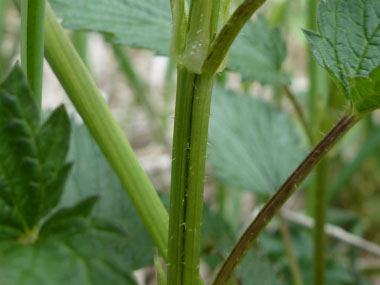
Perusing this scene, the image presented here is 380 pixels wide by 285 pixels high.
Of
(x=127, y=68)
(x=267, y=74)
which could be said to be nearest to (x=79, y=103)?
(x=267, y=74)

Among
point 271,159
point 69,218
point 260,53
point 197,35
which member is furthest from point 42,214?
point 271,159

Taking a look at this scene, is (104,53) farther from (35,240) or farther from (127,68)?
(35,240)

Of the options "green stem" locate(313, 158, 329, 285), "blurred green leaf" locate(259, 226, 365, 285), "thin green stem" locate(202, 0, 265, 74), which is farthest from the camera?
"blurred green leaf" locate(259, 226, 365, 285)

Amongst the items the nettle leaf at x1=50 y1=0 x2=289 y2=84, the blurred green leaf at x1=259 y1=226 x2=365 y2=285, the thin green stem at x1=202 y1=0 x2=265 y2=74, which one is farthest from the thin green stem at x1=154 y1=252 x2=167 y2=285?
the blurred green leaf at x1=259 y1=226 x2=365 y2=285

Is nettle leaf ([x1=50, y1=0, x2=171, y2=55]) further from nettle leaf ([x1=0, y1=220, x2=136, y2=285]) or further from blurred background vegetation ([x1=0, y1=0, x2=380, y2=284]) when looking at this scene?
nettle leaf ([x1=0, y1=220, x2=136, y2=285])

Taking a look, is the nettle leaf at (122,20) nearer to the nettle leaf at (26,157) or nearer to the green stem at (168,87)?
the nettle leaf at (26,157)

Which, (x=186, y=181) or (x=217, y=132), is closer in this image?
(x=186, y=181)
